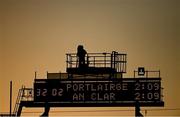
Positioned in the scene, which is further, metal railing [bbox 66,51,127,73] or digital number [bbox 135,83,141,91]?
metal railing [bbox 66,51,127,73]

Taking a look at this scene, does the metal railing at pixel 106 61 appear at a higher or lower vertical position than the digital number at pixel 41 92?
higher

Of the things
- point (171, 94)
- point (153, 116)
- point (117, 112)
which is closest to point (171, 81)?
point (171, 94)

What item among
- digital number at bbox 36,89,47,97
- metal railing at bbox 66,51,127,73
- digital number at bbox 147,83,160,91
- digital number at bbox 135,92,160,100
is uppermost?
metal railing at bbox 66,51,127,73

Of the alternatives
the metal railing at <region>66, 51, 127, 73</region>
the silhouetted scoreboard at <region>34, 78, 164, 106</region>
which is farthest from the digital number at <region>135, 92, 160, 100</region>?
the metal railing at <region>66, 51, 127, 73</region>

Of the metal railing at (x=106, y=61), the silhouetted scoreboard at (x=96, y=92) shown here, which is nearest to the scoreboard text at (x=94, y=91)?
the silhouetted scoreboard at (x=96, y=92)

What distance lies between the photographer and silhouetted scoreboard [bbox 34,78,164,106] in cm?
325

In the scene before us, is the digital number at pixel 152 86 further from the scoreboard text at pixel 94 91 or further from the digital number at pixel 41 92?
the digital number at pixel 41 92

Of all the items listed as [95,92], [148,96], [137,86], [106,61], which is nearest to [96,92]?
[95,92]

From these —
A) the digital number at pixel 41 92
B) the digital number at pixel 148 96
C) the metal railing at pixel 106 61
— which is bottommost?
the digital number at pixel 148 96

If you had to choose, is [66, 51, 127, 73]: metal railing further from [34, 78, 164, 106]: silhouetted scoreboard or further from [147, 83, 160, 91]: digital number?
[147, 83, 160, 91]: digital number

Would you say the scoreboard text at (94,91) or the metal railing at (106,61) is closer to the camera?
the scoreboard text at (94,91)

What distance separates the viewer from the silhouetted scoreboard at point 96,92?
3254 mm

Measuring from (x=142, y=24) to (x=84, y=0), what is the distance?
115 centimetres

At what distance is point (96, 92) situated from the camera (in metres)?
3.27
